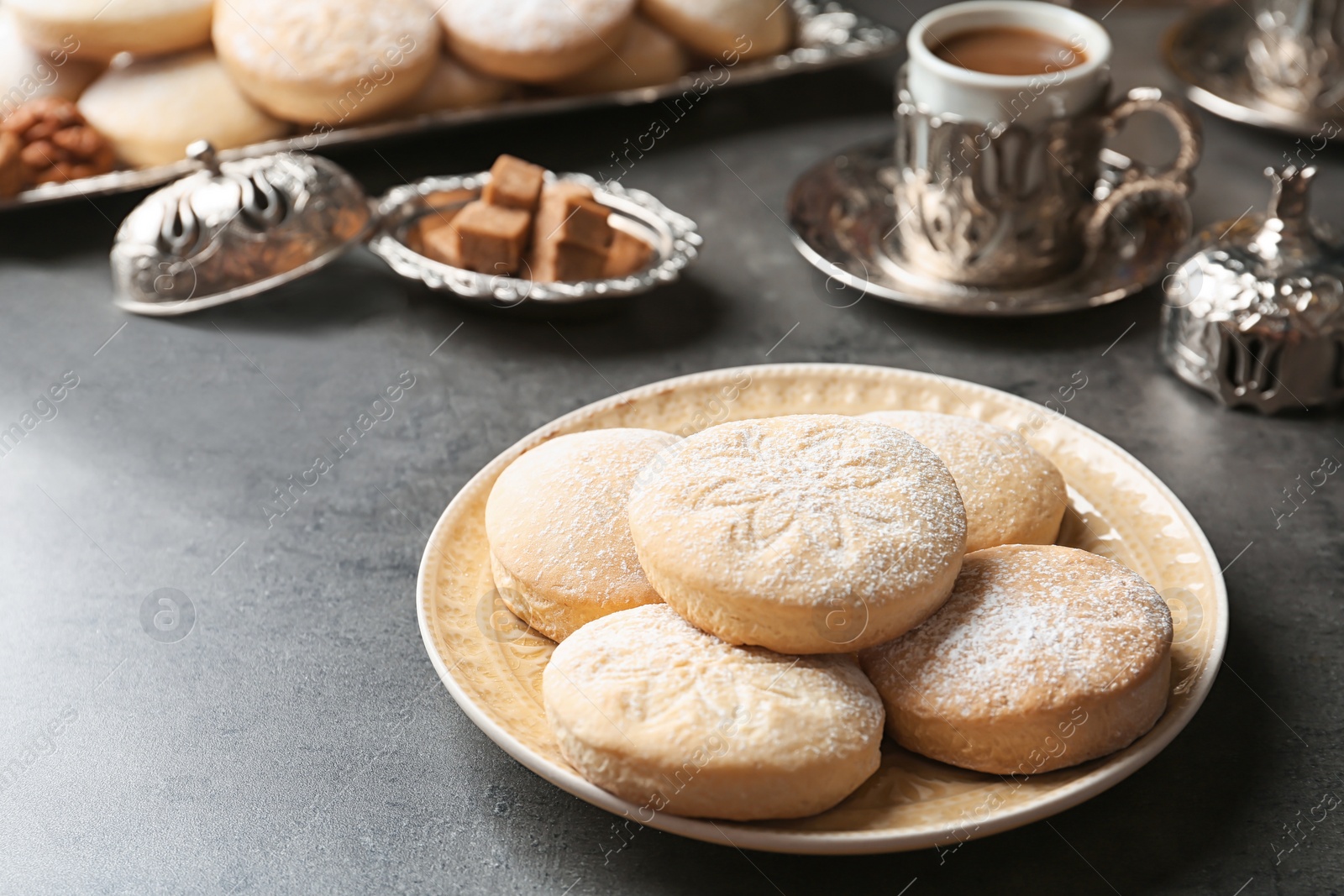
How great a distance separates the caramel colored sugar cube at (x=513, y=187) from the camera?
1.37 metres

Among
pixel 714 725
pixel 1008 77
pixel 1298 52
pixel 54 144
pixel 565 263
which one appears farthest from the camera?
pixel 1298 52

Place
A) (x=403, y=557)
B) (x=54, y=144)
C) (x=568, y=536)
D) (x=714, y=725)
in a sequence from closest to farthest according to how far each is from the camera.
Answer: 1. (x=714, y=725)
2. (x=568, y=536)
3. (x=403, y=557)
4. (x=54, y=144)

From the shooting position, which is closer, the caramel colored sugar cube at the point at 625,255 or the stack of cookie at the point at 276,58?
the caramel colored sugar cube at the point at 625,255

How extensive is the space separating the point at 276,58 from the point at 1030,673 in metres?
1.23

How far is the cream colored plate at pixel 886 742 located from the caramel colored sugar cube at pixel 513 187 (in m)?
0.38

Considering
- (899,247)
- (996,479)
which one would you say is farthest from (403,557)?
(899,247)

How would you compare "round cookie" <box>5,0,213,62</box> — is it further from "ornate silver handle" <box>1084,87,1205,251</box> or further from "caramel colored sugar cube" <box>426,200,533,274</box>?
"ornate silver handle" <box>1084,87,1205,251</box>

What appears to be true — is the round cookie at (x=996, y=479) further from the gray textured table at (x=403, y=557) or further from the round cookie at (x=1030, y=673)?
the gray textured table at (x=403, y=557)

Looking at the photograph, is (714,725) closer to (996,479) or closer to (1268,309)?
(996,479)

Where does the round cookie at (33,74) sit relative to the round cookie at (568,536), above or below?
above

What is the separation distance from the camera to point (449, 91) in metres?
1.61

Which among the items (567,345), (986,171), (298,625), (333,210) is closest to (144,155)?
(333,210)

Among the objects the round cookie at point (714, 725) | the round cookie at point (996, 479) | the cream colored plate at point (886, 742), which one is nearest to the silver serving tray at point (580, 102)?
the cream colored plate at point (886, 742)

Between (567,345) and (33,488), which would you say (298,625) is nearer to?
(33,488)
